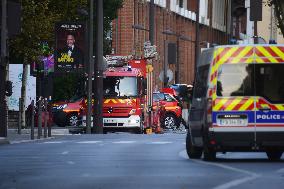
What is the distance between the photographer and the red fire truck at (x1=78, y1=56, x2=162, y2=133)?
50.3m

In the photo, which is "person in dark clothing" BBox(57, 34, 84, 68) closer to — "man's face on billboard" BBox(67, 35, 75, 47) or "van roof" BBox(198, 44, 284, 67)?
"man's face on billboard" BBox(67, 35, 75, 47)

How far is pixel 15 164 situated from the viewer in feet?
76.0

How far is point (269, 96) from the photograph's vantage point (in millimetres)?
24031

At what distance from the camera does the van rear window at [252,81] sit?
23.9 meters

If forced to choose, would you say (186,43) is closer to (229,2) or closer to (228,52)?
(229,2)

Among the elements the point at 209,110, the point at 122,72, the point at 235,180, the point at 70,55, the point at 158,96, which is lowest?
the point at 235,180

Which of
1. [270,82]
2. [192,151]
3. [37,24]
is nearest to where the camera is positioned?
[270,82]

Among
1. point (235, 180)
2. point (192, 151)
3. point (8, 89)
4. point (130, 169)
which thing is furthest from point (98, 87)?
point (235, 180)

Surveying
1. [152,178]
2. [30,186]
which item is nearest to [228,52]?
[152,178]

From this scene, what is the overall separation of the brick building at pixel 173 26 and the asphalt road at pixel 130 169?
Result: 50.3 metres

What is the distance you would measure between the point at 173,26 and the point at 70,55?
1834 inches

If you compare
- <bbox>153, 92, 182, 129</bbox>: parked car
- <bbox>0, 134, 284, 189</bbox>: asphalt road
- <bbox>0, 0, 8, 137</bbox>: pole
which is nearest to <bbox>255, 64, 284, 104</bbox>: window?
<bbox>0, 134, 284, 189</bbox>: asphalt road

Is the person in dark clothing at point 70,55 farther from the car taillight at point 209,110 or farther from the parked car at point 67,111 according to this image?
the car taillight at point 209,110

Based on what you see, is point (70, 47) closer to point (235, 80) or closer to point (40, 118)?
point (40, 118)
